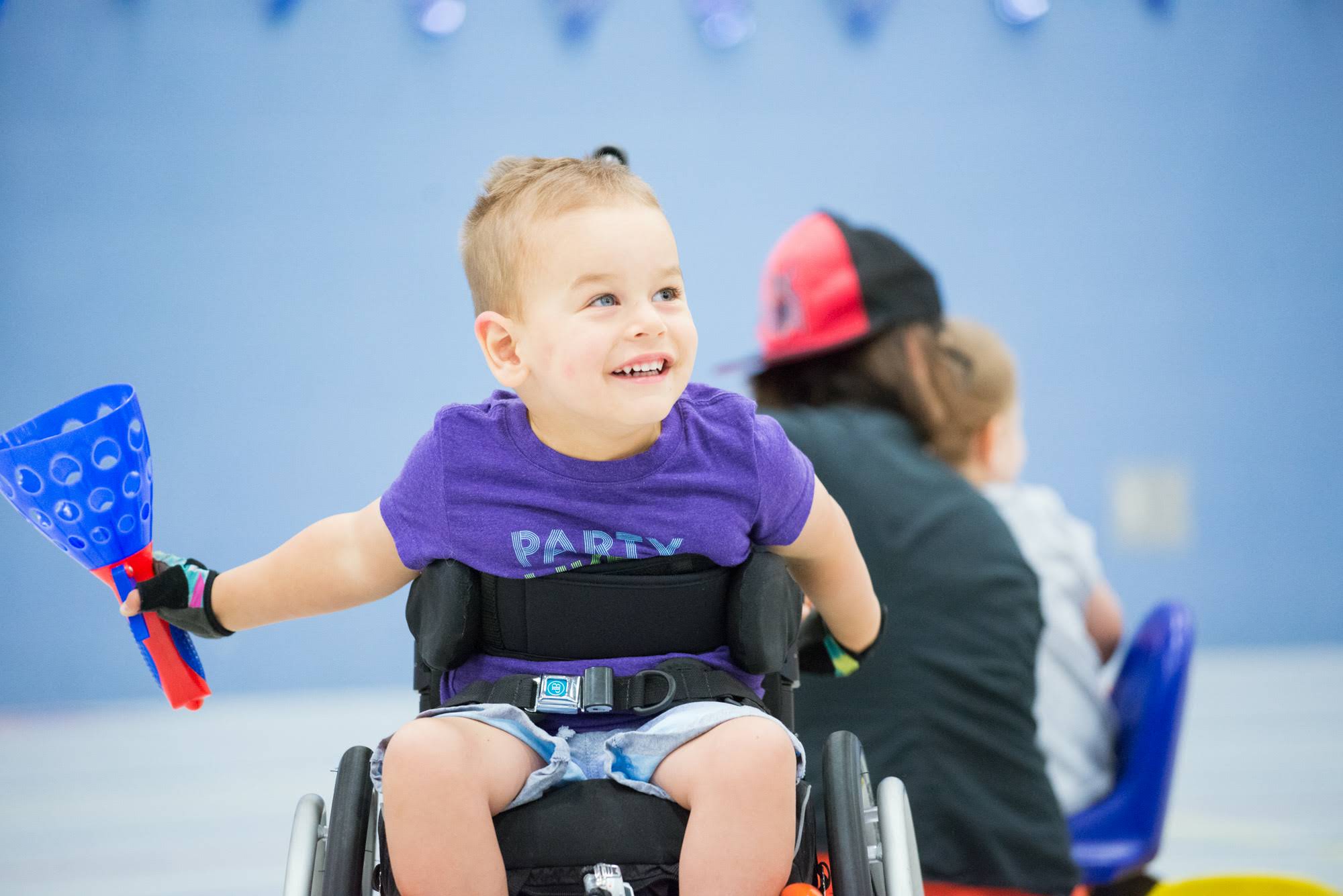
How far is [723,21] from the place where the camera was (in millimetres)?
4188

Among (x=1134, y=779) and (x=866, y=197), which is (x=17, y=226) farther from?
(x=1134, y=779)

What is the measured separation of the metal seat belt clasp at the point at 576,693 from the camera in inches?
34.4

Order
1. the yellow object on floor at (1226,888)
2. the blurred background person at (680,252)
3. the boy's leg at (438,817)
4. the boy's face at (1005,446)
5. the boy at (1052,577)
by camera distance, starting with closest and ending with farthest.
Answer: the boy's leg at (438,817)
the yellow object on floor at (1226,888)
the boy at (1052,577)
the boy's face at (1005,446)
the blurred background person at (680,252)

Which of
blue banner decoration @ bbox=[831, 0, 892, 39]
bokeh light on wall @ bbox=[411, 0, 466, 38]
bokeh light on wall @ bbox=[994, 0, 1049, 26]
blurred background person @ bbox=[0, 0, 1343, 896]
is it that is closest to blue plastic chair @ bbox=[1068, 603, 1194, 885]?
blurred background person @ bbox=[0, 0, 1343, 896]

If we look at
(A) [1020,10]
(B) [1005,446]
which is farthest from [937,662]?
(A) [1020,10]

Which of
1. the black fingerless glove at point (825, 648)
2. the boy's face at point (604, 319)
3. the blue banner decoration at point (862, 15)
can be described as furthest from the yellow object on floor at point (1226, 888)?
the blue banner decoration at point (862, 15)

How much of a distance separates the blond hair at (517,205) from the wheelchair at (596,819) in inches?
7.8

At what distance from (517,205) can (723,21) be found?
350cm

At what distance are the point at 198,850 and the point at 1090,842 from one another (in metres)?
1.68

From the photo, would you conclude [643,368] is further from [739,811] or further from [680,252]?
[680,252]

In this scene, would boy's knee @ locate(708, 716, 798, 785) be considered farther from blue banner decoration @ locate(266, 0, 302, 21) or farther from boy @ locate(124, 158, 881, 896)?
blue banner decoration @ locate(266, 0, 302, 21)

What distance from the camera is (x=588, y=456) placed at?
928mm

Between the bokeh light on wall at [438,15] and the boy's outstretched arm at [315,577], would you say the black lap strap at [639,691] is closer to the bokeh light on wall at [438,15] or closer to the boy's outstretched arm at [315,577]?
the boy's outstretched arm at [315,577]

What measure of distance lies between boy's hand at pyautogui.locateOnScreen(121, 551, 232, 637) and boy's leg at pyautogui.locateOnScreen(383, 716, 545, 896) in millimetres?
222
